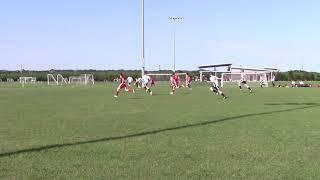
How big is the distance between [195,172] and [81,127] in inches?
344

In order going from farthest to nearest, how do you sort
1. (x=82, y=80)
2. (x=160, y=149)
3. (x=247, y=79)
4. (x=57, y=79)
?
(x=82, y=80) < (x=57, y=79) < (x=247, y=79) < (x=160, y=149)

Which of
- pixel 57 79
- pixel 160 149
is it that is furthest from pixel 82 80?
pixel 160 149

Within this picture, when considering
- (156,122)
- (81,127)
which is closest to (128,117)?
(156,122)

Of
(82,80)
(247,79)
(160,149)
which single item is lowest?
(82,80)

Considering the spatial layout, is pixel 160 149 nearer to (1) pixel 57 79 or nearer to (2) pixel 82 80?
(1) pixel 57 79

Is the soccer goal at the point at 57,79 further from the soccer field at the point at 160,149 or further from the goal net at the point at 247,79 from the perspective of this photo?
the soccer field at the point at 160,149

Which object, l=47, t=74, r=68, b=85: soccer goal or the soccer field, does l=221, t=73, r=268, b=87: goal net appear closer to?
l=47, t=74, r=68, b=85: soccer goal

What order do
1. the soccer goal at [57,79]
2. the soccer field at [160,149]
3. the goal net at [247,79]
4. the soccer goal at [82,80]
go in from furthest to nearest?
the soccer goal at [57,79], the soccer goal at [82,80], the goal net at [247,79], the soccer field at [160,149]

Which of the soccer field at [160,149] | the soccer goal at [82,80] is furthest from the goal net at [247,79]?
the soccer field at [160,149]

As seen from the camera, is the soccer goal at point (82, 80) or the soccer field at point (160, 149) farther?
the soccer goal at point (82, 80)

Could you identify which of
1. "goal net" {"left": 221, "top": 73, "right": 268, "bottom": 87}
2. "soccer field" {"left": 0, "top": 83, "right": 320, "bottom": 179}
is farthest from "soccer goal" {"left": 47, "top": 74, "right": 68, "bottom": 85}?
"soccer field" {"left": 0, "top": 83, "right": 320, "bottom": 179}

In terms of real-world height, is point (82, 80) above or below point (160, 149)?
below

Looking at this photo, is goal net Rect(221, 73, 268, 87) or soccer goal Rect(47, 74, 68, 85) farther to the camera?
soccer goal Rect(47, 74, 68, 85)

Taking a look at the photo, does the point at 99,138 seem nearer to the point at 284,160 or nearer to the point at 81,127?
the point at 81,127
